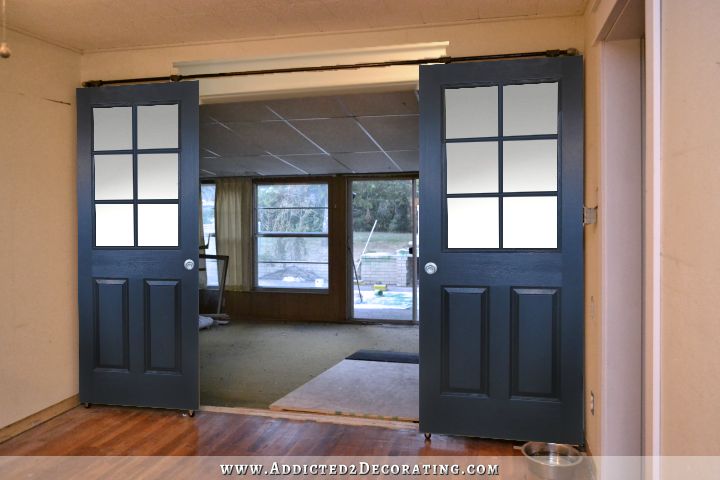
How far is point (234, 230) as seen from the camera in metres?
7.84

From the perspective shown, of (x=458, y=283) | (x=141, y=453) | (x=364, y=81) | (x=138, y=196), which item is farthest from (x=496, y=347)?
(x=138, y=196)

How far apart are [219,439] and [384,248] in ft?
16.6

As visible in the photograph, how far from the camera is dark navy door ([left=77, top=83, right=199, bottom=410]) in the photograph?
10.6 ft

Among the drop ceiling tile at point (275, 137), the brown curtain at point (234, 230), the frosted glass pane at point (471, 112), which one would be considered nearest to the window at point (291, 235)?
the brown curtain at point (234, 230)

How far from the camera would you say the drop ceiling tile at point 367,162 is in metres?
5.86

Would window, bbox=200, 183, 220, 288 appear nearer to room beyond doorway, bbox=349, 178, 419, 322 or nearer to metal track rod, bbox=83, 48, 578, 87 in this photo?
room beyond doorway, bbox=349, 178, 419, 322

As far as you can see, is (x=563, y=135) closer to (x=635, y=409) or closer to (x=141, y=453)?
(x=635, y=409)

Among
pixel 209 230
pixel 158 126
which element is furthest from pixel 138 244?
pixel 209 230

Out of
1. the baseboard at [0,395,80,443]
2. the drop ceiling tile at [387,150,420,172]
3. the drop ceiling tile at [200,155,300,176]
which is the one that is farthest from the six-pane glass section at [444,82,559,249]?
the drop ceiling tile at [200,155,300,176]

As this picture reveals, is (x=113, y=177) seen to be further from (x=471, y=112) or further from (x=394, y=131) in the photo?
(x=394, y=131)

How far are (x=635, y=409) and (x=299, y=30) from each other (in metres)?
2.57

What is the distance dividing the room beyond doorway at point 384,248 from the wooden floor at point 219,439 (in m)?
4.33

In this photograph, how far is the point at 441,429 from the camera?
285cm

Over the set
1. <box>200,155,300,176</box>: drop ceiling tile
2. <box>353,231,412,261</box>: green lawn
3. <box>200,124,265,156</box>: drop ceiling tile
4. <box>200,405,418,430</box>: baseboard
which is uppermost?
<box>200,124,265,156</box>: drop ceiling tile
